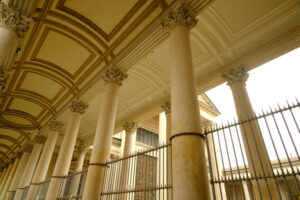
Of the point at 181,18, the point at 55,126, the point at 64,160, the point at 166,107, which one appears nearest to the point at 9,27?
the point at 181,18

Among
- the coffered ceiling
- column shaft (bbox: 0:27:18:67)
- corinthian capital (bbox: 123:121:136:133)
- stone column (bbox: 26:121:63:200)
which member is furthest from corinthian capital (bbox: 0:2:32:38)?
corinthian capital (bbox: 123:121:136:133)

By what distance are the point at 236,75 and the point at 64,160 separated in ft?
24.3

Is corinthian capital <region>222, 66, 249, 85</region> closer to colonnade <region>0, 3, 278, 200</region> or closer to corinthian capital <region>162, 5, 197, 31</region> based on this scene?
colonnade <region>0, 3, 278, 200</region>

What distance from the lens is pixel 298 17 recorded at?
6.30 meters

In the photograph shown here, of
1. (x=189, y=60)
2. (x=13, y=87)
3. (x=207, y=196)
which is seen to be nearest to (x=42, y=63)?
(x=13, y=87)

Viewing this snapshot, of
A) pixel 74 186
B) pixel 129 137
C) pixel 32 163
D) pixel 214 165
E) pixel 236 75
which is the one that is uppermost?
pixel 236 75

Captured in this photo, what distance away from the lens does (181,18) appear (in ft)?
16.3

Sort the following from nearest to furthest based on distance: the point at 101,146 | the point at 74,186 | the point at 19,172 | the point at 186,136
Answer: the point at 186,136
the point at 101,146
the point at 74,186
the point at 19,172

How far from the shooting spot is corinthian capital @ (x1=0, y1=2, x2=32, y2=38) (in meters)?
4.34

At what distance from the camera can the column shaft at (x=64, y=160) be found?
757 cm

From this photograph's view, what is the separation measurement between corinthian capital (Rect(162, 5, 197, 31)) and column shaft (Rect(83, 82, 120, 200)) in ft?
9.74

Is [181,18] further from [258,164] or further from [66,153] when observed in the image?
[66,153]

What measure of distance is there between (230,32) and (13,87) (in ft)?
35.4

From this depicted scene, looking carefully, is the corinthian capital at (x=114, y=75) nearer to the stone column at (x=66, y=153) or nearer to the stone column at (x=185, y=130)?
the stone column at (x=66, y=153)
